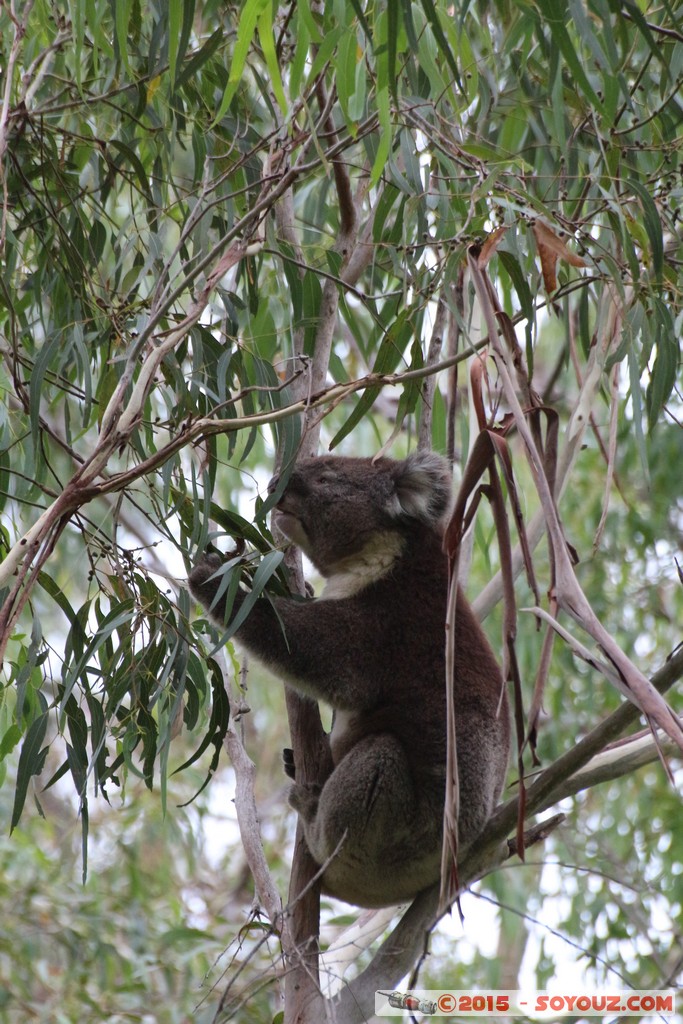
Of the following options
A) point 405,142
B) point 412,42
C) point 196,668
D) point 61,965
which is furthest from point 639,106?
point 61,965

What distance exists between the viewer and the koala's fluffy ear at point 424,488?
9.43 ft

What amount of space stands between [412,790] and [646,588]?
10.2 ft

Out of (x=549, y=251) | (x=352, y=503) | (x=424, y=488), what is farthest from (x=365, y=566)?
(x=549, y=251)

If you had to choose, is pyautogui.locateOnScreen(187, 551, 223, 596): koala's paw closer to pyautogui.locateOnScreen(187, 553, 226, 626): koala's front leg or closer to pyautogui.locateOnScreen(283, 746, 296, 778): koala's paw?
pyautogui.locateOnScreen(187, 553, 226, 626): koala's front leg

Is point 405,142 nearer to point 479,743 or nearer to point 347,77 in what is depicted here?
point 347,77

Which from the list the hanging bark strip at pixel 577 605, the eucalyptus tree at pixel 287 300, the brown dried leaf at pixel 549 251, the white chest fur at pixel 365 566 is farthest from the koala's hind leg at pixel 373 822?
the hanging bark strip at pixel 577 605

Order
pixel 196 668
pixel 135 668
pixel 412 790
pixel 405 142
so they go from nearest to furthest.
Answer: pixel 135 668 < pixel 196 668 < pixel 405 142 < pixel 412 790

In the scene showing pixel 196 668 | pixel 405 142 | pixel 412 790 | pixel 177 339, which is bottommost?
pixel 412 790

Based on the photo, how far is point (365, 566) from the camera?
301 centimetres

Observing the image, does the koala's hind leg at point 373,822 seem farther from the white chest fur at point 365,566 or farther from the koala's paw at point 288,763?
the white chest fur at point 365,566

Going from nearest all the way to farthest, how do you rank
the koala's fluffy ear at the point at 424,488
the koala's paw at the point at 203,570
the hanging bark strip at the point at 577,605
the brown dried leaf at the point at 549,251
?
the hanging bark strip at the point at 577,605
the brown dried leaf at the point at 549,251
the koala's paw at the point at 203,570
the koala's fluffy ear at the point at 424,488

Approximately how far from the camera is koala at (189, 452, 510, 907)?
2678 millimetres

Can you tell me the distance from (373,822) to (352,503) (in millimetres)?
887

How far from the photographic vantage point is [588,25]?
185cm
